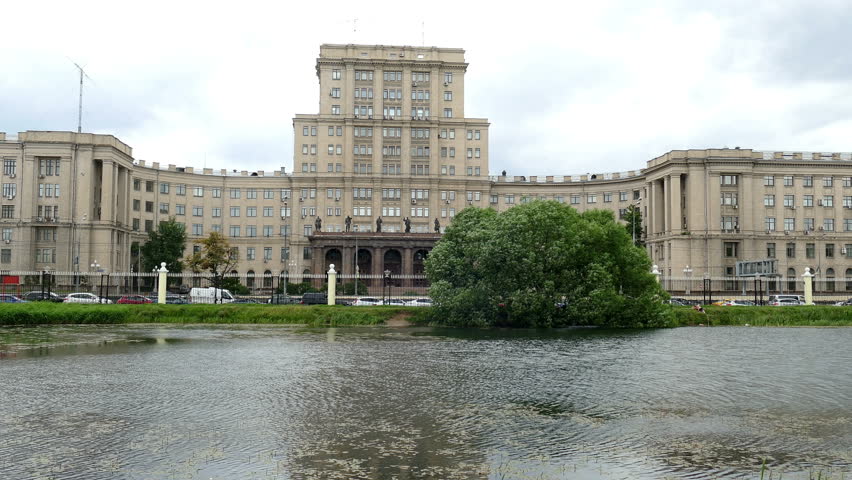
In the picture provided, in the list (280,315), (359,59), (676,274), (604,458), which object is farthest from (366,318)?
(359,59)

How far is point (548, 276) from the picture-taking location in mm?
55438

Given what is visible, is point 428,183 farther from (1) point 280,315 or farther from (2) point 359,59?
(1) point 280,315

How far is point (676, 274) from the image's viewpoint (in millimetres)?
119062

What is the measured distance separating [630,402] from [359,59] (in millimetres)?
122642

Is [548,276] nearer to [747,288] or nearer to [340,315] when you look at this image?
[340,315]

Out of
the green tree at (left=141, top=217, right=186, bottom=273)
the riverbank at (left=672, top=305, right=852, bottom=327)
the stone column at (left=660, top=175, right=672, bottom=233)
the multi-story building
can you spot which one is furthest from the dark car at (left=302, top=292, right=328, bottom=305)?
the stone column at (left=660, top=175, right=672, bottom=233)

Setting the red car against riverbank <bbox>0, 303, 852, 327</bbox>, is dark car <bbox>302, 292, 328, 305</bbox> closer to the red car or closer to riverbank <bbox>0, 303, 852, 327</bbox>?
riverbank <bbox>0, 303, 852, 327</bbox>

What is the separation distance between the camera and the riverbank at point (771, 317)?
6012 centimetres

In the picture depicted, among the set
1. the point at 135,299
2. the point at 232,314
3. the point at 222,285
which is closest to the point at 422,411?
the point at 232,314

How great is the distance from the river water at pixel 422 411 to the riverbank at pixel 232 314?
55.1 ft

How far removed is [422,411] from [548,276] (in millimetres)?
35476

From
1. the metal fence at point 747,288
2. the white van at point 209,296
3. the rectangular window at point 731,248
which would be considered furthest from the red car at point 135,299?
the rectangular window at point 731,248

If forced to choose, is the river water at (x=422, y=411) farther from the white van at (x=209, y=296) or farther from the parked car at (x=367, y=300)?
the white van at (x=209, y=296)

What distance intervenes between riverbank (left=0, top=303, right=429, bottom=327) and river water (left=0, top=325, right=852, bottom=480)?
16803 millimetres
